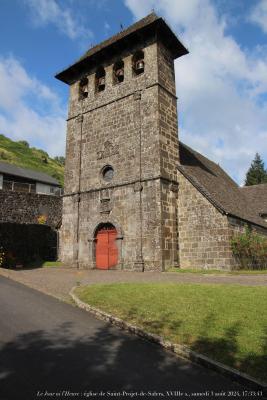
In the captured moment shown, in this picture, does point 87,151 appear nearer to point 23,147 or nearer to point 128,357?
point 128,357

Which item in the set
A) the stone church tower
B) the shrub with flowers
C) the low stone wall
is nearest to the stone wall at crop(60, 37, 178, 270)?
the stone church tower

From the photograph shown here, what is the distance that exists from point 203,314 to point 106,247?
11.3 m

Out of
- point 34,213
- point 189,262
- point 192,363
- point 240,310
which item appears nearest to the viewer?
point 192,363

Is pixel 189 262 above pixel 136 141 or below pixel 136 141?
below

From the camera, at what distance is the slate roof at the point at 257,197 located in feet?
86.7

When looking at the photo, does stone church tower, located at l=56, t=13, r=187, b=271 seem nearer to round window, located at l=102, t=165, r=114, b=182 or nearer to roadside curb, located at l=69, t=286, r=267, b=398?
round window, located at l=102, t=165, r=114, b=182

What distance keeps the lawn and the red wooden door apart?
7.14m

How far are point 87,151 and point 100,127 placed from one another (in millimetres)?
1604

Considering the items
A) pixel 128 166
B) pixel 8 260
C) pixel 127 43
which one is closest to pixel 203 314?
pixel 128 166

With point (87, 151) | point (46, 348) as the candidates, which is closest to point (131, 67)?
point (87, 151)

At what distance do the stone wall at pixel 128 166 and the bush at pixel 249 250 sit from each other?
2.89m

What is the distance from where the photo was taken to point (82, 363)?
4746 mm

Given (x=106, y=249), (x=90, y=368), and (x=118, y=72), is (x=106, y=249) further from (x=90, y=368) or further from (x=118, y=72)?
(x=90, y=368)

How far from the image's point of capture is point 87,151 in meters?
19.8
